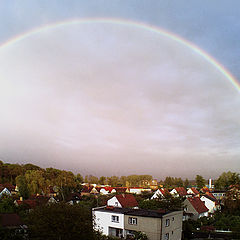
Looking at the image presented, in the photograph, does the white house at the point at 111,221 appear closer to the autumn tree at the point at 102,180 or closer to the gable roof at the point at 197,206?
the gable roof at the point at 197,206

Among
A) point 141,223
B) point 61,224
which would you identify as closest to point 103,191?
point 141,223

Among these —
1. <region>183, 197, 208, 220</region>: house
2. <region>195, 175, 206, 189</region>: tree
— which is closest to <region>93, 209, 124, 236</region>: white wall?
<region>183, 197, 208, 220</region>: house

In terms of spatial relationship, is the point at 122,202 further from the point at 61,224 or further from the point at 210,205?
the point at 61,224

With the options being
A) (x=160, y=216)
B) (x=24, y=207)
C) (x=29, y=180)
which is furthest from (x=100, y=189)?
(x=160, y=216)

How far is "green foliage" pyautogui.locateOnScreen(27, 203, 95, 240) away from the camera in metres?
16.8

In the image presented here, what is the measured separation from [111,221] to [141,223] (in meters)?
4.51

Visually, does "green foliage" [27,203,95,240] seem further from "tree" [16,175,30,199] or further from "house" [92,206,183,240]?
"tree" [16,175,30,199]

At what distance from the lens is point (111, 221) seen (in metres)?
30.6

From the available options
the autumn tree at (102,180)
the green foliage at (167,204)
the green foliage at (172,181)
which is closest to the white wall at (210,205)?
the green foliage at (167,204)

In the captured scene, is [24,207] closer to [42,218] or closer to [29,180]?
[29,180]

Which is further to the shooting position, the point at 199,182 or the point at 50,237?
the point at 199,182

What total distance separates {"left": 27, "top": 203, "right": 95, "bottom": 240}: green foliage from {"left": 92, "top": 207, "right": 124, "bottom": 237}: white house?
42.0 ft

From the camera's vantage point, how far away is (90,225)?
17797 millimetres

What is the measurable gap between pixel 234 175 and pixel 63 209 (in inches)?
2704
